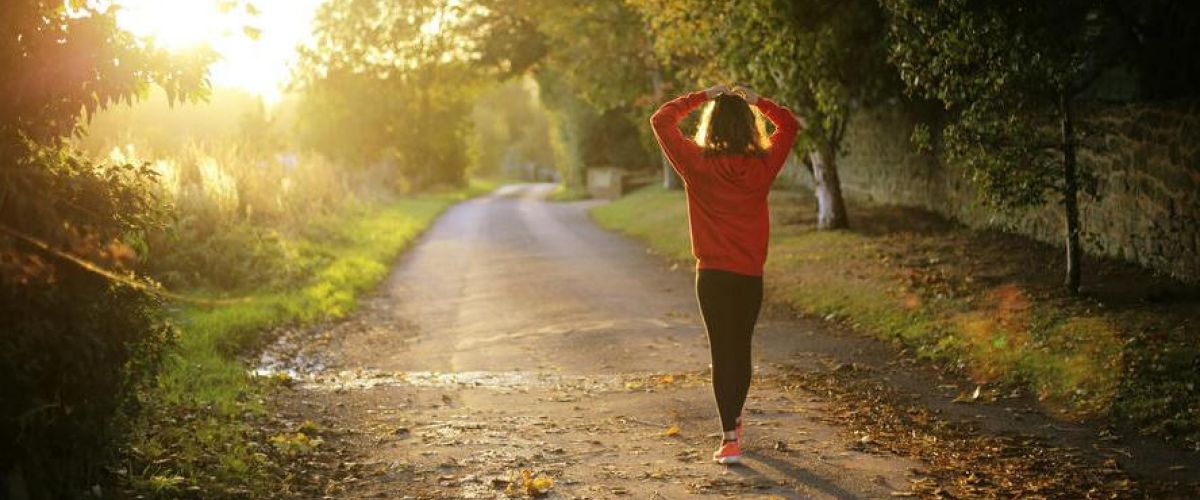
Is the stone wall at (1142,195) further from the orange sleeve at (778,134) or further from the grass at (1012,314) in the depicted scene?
the orange sleeve at (778,134)

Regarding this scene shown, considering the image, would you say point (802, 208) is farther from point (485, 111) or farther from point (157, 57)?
point (485, 111)

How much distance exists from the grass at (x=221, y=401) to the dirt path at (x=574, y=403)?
12.9 inches

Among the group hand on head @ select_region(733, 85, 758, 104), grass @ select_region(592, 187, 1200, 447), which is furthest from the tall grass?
grass @ select_region(592, 187, 1200, 447)

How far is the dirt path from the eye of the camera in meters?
6.42

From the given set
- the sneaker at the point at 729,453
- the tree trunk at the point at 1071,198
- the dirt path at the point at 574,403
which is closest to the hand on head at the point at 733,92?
the sneaker at the point at 729,453

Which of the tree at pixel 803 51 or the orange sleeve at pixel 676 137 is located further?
the tree at pixel 803 51

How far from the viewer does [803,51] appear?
17.1 m

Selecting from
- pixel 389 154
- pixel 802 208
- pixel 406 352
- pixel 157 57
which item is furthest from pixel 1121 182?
pixel 389 154

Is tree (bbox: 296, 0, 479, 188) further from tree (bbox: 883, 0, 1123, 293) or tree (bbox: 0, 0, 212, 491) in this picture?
tree (bbox: 0, 0, 212, 491)

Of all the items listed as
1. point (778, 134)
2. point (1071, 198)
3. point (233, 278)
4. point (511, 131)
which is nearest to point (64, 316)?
point (778, 134)

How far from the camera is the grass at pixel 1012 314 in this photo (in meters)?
8.19

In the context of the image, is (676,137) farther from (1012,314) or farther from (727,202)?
(1012,314)

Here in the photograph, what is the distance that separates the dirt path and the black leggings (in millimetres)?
390

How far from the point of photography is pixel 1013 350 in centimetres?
971
